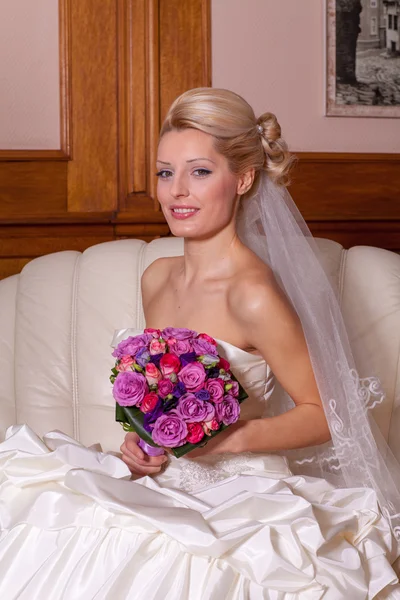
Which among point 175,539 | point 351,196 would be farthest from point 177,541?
point 351,196

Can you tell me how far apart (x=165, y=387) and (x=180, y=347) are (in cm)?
11

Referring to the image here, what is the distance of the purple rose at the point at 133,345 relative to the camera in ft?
6.92

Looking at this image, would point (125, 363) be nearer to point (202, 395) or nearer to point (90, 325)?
point (202, 395)

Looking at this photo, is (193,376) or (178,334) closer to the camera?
(193,376)

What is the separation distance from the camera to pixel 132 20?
12.3 ft

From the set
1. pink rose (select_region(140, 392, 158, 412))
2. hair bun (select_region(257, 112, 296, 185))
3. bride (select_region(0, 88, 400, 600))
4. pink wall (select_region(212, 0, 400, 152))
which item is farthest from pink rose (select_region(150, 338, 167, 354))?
pink wall (select_region(212, 0, 400, 152))

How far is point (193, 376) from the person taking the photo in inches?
78.8

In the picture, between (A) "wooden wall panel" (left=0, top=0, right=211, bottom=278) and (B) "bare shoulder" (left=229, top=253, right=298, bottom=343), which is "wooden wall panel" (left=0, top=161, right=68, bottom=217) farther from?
(B) "bare shoulder" (left=229, top=253, right=298, bottom=343)

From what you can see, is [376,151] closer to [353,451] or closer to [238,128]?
[238,128]

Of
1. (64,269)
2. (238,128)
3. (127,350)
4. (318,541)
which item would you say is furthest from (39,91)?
(318,541)

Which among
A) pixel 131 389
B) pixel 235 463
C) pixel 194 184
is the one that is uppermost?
pixel 194 184

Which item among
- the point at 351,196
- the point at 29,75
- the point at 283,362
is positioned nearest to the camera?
the point at 283,362

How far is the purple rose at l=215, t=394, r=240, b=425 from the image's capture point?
2.02m

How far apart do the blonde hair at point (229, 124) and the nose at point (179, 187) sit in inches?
5.3
